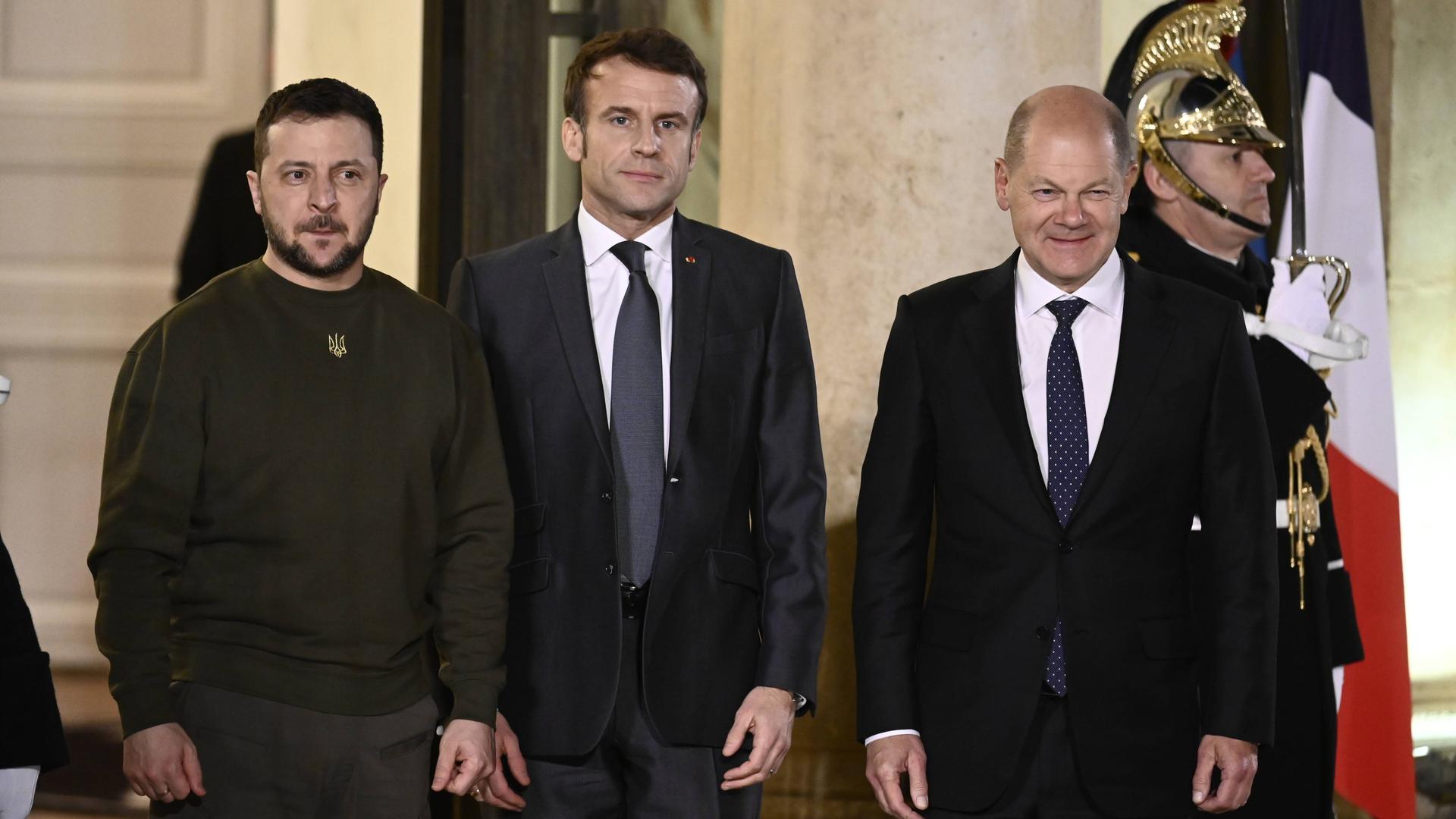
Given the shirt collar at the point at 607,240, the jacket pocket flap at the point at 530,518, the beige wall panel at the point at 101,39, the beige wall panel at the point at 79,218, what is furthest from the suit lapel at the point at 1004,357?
the beige wall panel at the point at 101,39

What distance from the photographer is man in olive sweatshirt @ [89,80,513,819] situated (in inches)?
93.6

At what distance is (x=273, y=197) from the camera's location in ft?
8.34

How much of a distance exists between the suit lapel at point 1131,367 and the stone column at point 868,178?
121 cm

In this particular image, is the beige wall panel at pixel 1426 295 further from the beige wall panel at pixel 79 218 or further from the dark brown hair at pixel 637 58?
the beige wall panel at pixel 79 218

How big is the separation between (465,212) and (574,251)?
8.30 feet

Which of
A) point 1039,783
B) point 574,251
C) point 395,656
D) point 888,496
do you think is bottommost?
point 1039,783

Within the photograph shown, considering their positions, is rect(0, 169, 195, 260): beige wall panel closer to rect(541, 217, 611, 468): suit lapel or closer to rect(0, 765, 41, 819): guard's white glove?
rect(541, 217, 611, 468): suit lapel

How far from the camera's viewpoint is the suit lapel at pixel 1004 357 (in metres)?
2.63

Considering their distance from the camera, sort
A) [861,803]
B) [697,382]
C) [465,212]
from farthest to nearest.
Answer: [465,212] → [861,803] → [697,382]

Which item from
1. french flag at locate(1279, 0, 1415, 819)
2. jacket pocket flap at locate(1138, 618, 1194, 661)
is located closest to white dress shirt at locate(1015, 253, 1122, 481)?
jacket pocket flap at locate(1138, 618, 1194, 661)

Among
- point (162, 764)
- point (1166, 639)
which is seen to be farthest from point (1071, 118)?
point (162, 764)

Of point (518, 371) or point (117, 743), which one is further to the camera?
point (117, 743)

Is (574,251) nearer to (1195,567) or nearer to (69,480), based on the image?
(1195,567)

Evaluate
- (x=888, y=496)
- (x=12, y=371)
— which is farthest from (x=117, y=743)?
A: (x=888, y=496)
